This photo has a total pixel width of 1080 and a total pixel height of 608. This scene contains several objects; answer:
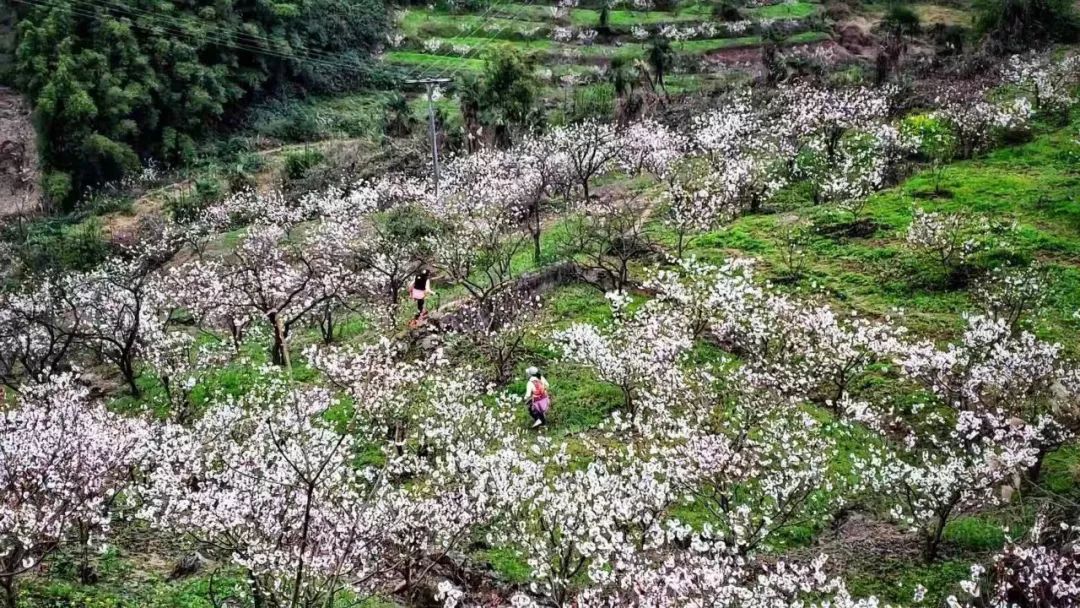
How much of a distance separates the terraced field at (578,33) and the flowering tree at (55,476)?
174ft

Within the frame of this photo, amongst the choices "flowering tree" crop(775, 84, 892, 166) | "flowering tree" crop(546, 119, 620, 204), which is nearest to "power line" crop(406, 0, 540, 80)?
"flowering tree" crop(546, 119, 620, 204)

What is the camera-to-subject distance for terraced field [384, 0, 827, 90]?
6788 cm

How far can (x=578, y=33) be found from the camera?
7338 cm

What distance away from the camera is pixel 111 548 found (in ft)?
48.9

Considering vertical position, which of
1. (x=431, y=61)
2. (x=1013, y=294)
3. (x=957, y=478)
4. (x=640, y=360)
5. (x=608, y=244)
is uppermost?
(x=431, y=61)

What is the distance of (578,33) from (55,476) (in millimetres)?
67426

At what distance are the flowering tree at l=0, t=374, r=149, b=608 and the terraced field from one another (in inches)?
2090

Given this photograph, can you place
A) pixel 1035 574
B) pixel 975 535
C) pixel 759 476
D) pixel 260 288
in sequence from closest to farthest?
pixel 1035 574, pixel 975 535, pixel 759 476, pixel 260 288

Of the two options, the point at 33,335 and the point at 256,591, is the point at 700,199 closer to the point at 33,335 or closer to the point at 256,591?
the point at 256,591

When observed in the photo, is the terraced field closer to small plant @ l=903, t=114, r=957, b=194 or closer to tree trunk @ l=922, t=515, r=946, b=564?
small plant @ l=903, t=114, r=957, b=194

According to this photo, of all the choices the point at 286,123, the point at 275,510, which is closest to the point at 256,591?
the point at 275,510

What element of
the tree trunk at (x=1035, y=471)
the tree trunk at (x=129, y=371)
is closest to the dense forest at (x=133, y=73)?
the tree trunk at (x=129, y=371)

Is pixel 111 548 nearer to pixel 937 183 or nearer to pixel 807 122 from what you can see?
pixel 937 183

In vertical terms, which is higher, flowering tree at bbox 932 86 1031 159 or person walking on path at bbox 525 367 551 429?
flowering tree at bbox 932 86 1031 159
